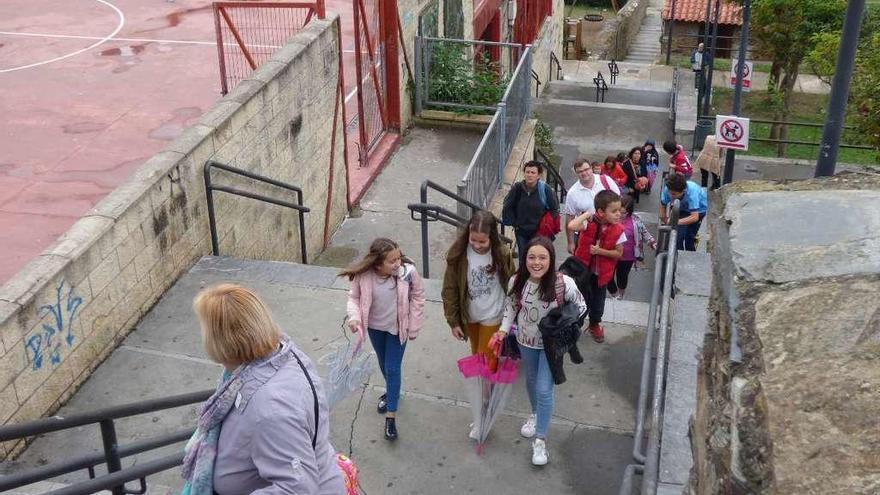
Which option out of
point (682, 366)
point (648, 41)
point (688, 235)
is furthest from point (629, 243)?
point (648, 41)

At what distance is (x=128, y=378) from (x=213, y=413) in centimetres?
375

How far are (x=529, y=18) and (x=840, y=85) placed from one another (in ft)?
52.1

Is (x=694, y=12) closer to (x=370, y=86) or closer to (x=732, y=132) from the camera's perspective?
(x=732, y=132)

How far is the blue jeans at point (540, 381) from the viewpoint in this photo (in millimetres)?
5602

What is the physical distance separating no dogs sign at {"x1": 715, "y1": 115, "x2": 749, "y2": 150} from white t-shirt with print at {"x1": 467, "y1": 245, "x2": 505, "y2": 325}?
872 centimetres

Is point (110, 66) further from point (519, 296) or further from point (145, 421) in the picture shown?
point (519, 296)

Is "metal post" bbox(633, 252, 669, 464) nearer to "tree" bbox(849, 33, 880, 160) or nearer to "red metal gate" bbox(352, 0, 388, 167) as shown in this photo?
"red metal gate" bbox(352, 0, 388, 167)

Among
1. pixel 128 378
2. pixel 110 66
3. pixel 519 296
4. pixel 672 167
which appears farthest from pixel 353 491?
pixel 110 66

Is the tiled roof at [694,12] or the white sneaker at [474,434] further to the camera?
the tiled roof at [694,12]

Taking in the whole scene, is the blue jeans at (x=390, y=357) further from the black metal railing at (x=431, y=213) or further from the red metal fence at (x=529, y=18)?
the red metal fence at (x=529, y=18)

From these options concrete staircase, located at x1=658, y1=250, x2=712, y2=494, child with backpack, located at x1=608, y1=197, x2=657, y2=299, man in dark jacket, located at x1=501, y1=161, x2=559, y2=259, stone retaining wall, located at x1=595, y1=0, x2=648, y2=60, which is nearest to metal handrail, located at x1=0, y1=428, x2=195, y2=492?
concrete staircase, located at x1=658, y1=250, x2=712, y2=494

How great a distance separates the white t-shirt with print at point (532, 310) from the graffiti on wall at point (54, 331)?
2.74 meters

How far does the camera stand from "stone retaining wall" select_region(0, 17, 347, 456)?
5.82 meters

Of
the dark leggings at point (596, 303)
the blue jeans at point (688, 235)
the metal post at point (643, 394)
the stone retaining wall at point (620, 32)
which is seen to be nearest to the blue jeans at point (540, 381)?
the metal post at point (643, 394)
